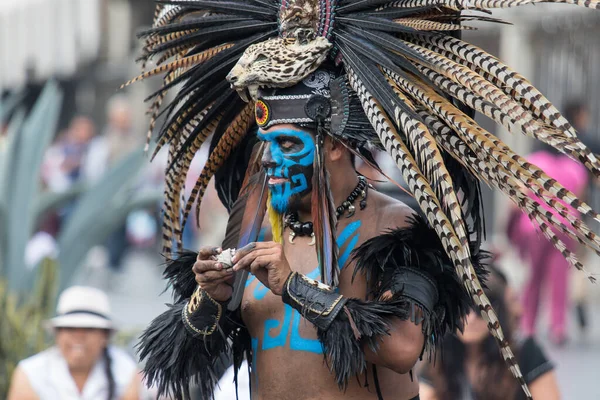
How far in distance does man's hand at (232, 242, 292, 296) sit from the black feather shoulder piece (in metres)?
0.24

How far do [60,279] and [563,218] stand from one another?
523 centimetres

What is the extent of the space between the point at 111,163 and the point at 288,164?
9154mm

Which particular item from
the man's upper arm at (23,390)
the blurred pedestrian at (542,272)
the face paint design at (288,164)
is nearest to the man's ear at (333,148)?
the face paint design at (288,164)

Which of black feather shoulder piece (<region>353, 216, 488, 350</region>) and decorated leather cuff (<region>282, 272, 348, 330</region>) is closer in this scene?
decorated leather cuff (<region>282, 272, 348, 330</region>)

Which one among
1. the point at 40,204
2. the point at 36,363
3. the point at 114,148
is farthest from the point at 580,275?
the point at 36,363

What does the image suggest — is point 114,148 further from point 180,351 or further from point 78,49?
point 180,351

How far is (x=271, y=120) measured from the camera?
10.9 feet

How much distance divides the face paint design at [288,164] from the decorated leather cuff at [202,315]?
0.33 metres

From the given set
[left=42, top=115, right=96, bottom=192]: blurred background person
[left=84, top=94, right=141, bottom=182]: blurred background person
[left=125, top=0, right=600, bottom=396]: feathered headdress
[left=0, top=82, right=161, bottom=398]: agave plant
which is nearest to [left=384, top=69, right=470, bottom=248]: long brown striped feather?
[left=125, top=0, right=600, bottom=396]: feathered headdress

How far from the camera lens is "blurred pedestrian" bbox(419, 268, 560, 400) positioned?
4.99 m

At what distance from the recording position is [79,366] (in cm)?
531

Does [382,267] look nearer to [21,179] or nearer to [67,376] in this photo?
[67,376]

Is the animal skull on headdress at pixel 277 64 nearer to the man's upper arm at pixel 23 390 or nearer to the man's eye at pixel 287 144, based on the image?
the man's eye at pixel 287 144

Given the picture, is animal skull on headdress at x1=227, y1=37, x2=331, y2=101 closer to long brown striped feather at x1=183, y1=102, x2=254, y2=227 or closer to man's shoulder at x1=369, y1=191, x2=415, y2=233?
long brown striped feather at x1=183, y1=102, x2=254, y2=227
